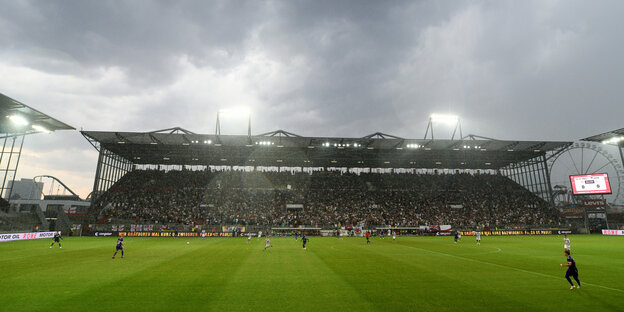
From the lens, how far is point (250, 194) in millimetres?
60844

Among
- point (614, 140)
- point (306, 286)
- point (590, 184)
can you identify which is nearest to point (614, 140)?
point (614, 140)

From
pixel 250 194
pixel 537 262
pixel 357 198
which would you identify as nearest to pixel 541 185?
pixel 357 198

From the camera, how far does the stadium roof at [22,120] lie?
1497 inches

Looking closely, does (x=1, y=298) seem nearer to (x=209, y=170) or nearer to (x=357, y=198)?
(x=357, y=198)

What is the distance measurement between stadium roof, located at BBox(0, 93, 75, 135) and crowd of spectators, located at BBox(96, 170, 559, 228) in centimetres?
1602

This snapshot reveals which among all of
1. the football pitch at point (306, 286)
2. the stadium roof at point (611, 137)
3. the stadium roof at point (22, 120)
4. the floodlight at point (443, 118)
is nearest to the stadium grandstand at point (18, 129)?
the stadium roof at point (22, 120)

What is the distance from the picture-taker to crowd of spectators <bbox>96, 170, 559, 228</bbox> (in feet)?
173

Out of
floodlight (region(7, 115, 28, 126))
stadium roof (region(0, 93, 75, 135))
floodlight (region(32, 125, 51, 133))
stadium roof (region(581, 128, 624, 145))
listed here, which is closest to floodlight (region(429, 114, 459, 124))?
stadium roof (region(581, 128, 624, 145))

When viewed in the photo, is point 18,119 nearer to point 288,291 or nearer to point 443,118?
point 288,291

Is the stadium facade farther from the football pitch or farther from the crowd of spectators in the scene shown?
the football pitch

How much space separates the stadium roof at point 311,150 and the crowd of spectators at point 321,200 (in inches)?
126

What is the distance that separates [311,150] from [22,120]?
4356cm

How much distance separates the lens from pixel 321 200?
6053 centimetres

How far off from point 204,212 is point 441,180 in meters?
52.3
